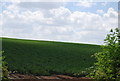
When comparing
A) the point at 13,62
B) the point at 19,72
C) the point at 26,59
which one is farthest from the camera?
the point at 26,59

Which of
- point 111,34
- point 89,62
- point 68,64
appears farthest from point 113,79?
point 89,62

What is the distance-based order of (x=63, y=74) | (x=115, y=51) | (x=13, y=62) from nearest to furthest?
(x=115, y=51)
(x=63, y=74)
(x=13, y=62)

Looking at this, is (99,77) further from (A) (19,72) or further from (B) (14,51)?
(B) (14,51)

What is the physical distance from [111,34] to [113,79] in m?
1.28

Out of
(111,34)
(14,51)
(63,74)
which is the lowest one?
(63,74)

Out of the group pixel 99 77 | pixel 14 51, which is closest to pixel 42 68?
pixel 14 51

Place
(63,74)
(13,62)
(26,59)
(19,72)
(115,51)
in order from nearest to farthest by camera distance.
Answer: (115,51)
(19,72)
(63,74)
(13,62)
(26,59)

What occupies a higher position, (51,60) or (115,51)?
(115,51)

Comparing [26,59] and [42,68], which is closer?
[42,68]

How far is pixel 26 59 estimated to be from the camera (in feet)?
33.4

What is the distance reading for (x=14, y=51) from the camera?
11.3m

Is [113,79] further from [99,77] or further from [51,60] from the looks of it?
[51,60]

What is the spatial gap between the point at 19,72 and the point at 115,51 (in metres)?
4.17

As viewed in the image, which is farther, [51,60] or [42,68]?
[51,60]
